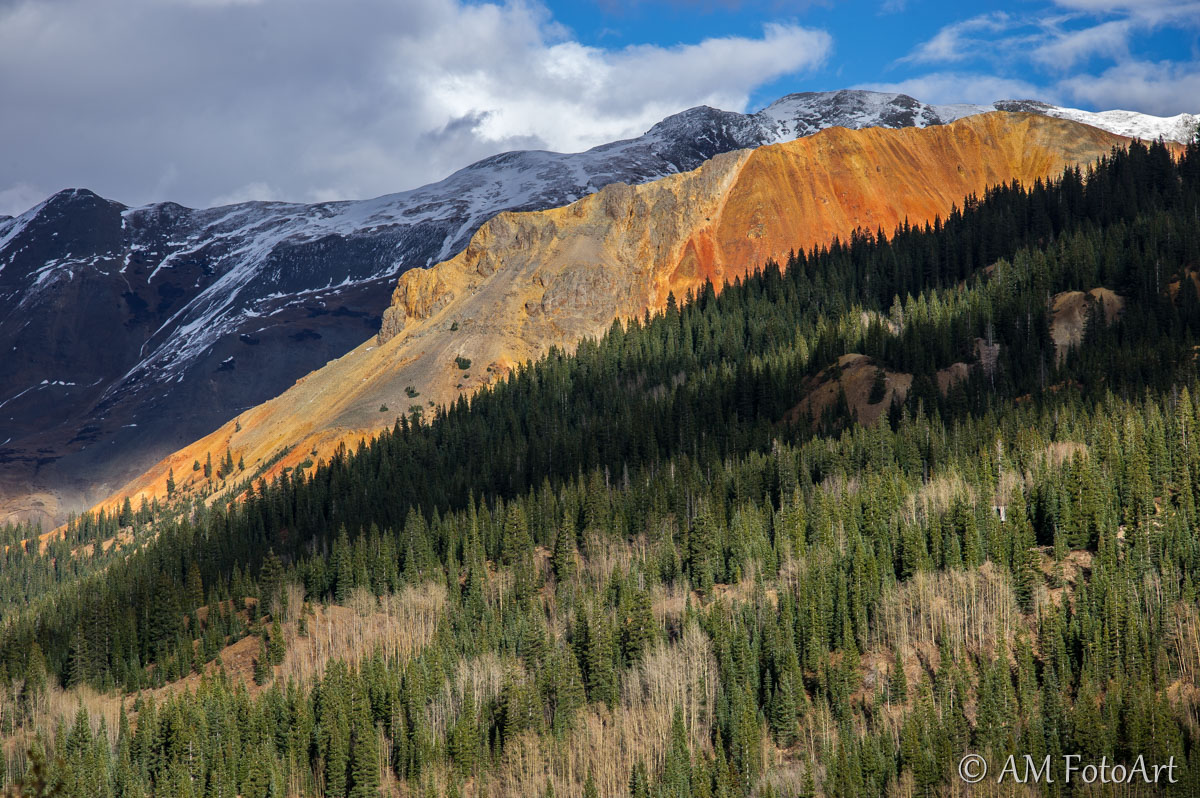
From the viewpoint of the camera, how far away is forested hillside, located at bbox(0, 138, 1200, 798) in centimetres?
8944

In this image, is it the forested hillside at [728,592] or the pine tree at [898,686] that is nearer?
the forested hillside at [728,592]

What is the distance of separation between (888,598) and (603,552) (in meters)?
34.1

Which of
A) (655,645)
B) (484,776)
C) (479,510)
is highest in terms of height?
(479,510)

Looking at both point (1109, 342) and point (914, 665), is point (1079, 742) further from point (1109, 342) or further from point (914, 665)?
point (1109, 342)

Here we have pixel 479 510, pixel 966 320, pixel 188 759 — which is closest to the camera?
pixel 188 759

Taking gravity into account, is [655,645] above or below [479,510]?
below

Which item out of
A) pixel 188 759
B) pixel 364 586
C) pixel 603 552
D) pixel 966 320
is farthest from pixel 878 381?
pixel 188 759

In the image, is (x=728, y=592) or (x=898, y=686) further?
(x=728, y=592)

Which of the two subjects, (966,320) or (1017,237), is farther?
(1017,237)

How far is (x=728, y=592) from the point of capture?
361ft

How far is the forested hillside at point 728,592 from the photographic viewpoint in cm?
8944

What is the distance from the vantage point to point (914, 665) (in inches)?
3738

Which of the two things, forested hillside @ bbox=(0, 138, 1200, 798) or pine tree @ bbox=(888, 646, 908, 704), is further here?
pine tree @ bbox=(888, 646, 908, 704)

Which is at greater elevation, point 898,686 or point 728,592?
point 728,592
